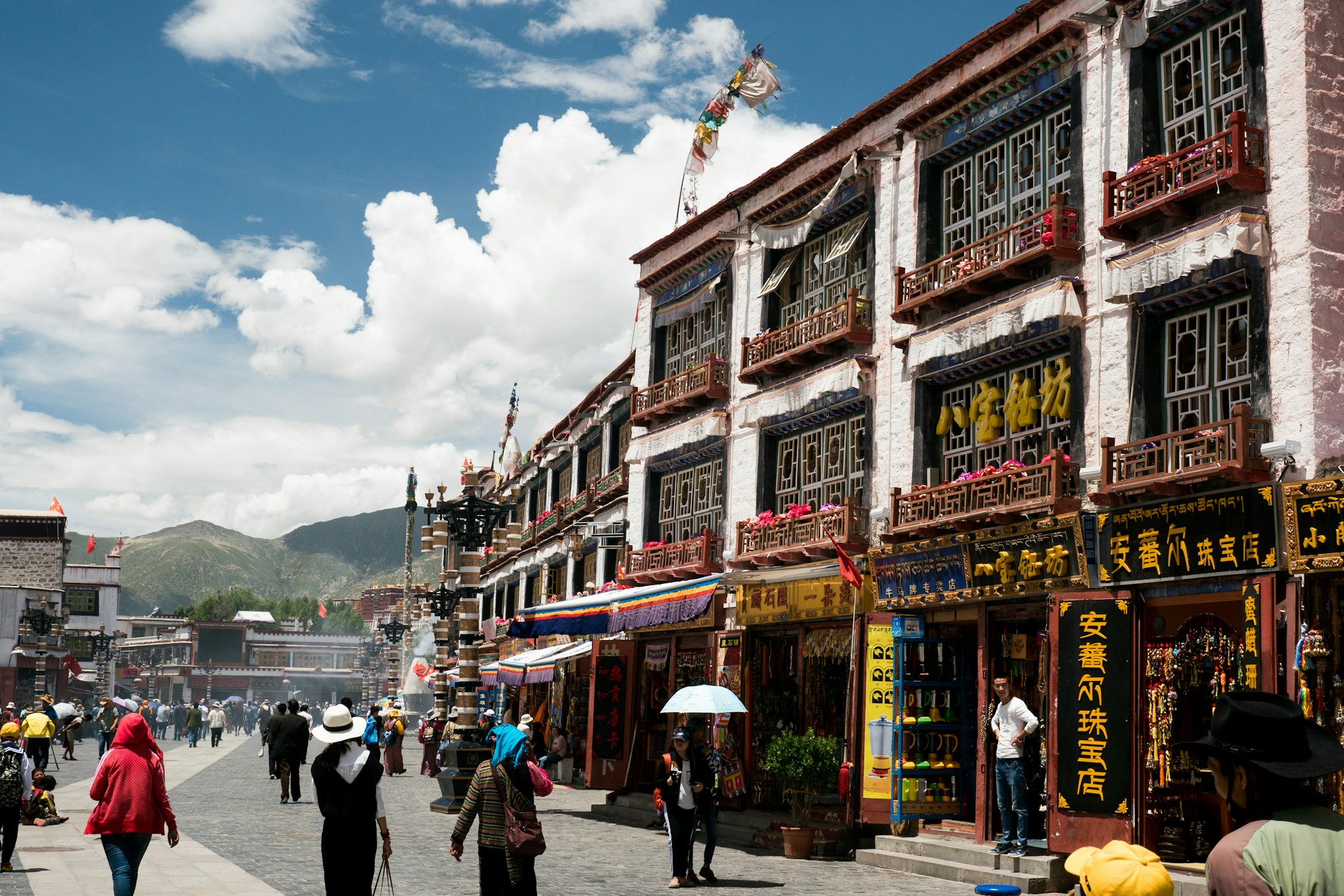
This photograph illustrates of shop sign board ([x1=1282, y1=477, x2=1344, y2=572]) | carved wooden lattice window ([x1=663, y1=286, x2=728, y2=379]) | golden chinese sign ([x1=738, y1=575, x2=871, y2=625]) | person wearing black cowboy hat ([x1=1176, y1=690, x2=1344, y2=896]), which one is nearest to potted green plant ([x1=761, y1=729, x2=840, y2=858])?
golden chinese sign ([x1=738, y1=575, x2=871, y2=625])

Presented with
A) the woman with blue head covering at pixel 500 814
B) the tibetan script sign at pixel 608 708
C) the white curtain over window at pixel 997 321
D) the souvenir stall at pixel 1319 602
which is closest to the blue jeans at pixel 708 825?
the woman with blue head covering at pixel 500 814

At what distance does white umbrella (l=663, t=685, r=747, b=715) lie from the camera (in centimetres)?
1706

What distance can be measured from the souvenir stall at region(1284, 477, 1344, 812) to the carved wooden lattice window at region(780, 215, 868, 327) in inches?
364

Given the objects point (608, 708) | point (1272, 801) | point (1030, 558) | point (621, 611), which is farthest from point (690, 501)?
point (1272, 801)

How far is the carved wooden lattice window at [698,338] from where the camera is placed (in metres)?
25.6

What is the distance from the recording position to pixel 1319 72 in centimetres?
1355

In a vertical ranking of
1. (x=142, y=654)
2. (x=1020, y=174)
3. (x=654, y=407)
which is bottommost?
(x=142, y=654)

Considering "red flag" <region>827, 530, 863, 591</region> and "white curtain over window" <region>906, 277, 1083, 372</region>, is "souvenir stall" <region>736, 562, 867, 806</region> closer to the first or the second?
"red flag" <region>827, 530, 863, 591</region>

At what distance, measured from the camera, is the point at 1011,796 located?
1568 centimetres

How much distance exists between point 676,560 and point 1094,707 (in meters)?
11.7

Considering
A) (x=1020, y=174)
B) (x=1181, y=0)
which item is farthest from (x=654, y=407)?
(x=1181, y=0)

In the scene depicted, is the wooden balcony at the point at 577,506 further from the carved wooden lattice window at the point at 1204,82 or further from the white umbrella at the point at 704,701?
the carved wooden lattice window at the point at 1204,82

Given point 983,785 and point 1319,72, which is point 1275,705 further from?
point 983,785

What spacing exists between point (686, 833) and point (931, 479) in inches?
259
